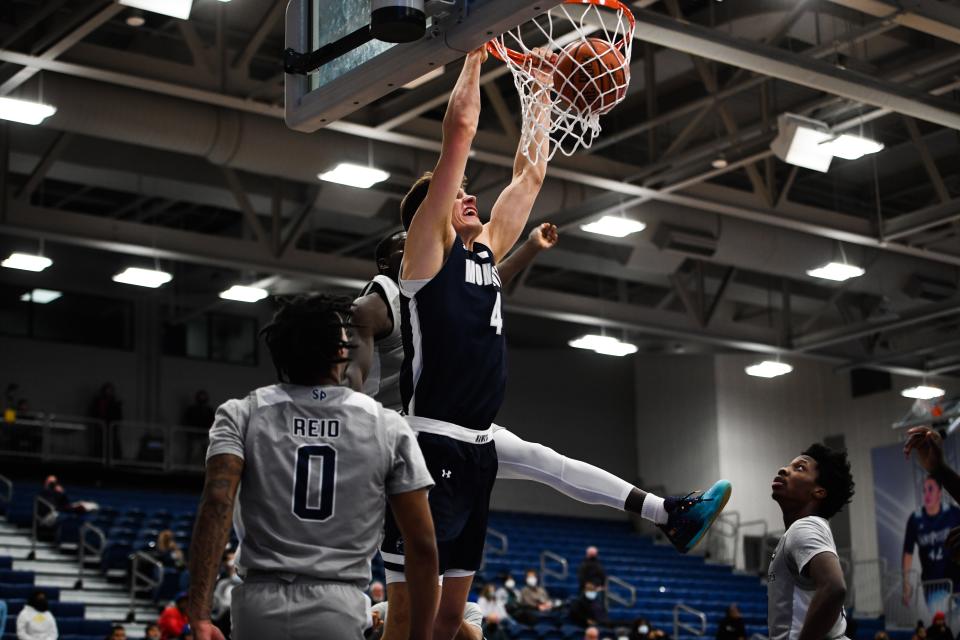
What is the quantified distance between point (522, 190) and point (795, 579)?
2.04 metres

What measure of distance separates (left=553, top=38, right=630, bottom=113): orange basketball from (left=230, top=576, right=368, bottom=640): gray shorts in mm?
3347

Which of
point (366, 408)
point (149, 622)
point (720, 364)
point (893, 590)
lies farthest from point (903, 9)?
point (720, 364)

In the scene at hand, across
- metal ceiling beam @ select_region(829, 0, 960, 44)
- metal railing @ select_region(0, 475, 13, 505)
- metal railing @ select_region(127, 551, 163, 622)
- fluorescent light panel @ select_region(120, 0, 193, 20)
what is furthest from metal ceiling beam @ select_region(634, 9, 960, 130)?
metal railing @ select_region(0, 475, 13, 505)

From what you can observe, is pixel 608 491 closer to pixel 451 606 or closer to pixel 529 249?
pixel 451 606

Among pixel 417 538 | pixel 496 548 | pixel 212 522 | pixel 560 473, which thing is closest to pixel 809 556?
pixel 560 473

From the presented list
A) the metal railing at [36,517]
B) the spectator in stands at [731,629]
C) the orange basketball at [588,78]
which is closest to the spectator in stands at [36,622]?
the metal railing at [36,517]

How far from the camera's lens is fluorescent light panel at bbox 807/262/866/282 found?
19531mm

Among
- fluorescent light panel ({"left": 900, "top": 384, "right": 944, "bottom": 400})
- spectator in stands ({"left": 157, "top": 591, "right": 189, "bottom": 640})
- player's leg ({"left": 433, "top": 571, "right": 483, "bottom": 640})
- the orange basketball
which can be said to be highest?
fluorescent light panel ({"left": 900, "top": 384, "right": 944, "bottom": 400})

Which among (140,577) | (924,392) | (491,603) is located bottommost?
(491,603)

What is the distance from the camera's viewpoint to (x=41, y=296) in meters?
25.8

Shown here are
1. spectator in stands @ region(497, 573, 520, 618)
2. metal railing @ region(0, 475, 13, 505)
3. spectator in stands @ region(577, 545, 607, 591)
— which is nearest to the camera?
spectator in stands @ region(497, 573, 520, 618)

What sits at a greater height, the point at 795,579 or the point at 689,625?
the point at 795,579

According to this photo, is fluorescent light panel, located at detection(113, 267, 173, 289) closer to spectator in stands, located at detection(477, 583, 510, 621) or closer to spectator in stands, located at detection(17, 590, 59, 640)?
spectator in stands, located at detection(17, 590, 59, 640)

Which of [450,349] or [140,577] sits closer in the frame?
[450,349]
